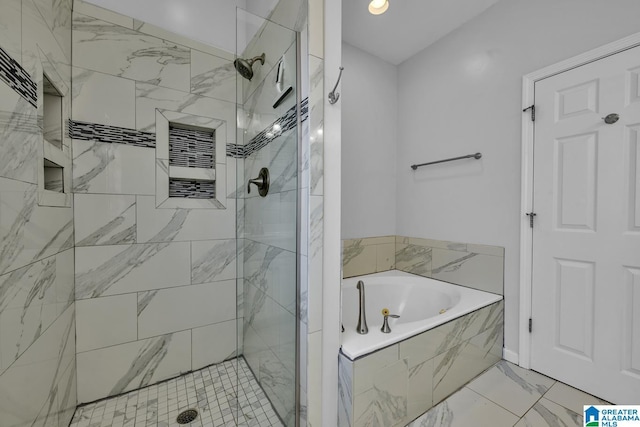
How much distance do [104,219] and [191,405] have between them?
3.89ft

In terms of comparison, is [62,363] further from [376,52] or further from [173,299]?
[376,52]

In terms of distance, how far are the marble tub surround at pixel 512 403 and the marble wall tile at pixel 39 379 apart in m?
1.56

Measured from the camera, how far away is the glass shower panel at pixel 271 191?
117cm

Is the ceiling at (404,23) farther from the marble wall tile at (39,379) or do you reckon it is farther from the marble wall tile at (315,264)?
the marble wall tile at (39,379)

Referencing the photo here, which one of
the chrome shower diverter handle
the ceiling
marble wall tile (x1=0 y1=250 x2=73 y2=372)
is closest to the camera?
marble wall tile (x1=0 y1=250 x2=73 y2=372)

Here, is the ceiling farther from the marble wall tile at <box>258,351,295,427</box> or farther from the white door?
the marble wall tile at <box>258,351,295,427</box>

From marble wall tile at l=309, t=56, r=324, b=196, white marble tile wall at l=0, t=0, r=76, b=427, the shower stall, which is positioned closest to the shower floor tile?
the shower stall

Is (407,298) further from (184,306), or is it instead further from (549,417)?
(184,306)

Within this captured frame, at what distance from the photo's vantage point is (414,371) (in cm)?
126

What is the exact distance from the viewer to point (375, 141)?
2387mm

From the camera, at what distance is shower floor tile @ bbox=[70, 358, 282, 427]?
4.33 ft

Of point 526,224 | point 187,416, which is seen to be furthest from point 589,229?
point 187,416

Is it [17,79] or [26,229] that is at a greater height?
[17,79]

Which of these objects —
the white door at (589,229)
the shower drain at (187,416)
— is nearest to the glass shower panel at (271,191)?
the shower drain at (187,416)
